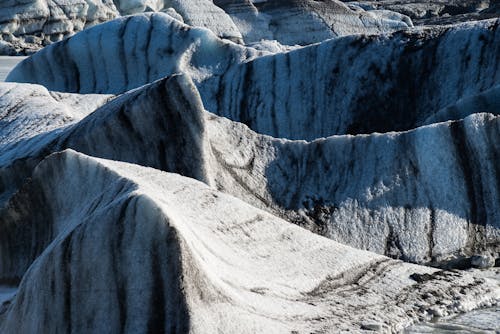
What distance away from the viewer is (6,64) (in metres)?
15.8

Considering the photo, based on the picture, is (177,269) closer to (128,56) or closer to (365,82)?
(365,82)

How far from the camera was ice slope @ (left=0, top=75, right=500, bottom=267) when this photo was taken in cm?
541

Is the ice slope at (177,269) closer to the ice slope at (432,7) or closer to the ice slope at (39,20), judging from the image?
the ice slope at (39,20)

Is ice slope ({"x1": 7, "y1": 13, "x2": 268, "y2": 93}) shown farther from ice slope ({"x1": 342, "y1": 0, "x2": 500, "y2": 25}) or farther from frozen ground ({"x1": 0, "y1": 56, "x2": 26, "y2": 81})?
ice slope ({"x1": 342, "y1": 0, "x2": 500, "y2": 25})

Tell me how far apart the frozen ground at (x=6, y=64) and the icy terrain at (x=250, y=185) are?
13.2 ft

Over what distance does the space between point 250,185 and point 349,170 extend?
20.7 inches

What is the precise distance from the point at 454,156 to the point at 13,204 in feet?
7.24

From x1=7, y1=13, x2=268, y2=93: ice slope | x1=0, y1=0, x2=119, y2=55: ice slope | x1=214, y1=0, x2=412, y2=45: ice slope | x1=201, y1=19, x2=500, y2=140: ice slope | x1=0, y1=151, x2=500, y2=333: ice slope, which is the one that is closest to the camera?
x1=0, y1=151, x2=500, y2=333: ice slope

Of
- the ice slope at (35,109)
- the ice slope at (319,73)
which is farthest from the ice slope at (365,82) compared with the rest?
the ice slope at (35,109)

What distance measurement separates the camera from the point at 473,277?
16.0 feet

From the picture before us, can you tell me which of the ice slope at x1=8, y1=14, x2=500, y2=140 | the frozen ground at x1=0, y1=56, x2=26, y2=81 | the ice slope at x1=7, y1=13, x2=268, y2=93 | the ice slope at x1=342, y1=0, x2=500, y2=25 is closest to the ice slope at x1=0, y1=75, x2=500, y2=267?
the ice slope at x1=8, y1=14, x2=500, y2=140

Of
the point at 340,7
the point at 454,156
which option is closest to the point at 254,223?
the point at 454,156

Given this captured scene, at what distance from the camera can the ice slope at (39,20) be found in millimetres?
19656

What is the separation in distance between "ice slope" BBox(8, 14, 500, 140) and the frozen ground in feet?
13.0
